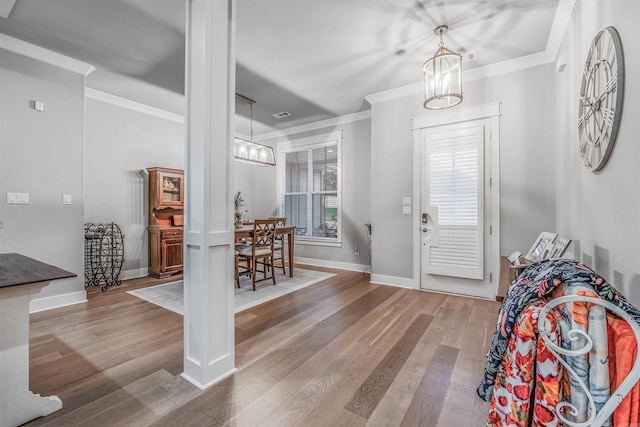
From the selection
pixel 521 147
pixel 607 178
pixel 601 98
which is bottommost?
pixel 607 178

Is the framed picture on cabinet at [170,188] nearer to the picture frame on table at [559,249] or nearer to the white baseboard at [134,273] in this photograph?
the white baseboard at [134,273]

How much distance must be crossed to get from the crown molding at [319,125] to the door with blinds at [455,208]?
155 centimetres

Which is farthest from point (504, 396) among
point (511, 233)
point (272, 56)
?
point (272, 56)

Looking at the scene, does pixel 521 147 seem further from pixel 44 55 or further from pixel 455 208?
pixel 44 55

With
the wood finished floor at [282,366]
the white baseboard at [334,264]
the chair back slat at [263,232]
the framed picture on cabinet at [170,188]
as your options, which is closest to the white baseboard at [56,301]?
the wood finished floor at [282,366]

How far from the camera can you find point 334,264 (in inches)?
213

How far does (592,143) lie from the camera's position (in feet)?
5.78

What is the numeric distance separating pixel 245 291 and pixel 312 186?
2.66m

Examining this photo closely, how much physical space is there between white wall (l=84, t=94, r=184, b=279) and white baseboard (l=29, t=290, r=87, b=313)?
1.12 metres

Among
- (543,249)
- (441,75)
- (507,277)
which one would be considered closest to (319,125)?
(441,75)

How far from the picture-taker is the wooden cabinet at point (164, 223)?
448 cm

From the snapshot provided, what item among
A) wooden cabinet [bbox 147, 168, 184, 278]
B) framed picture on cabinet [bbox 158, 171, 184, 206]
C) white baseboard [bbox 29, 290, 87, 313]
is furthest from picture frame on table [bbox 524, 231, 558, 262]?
framed picture on cabinet [bbox 158, 171, 184, 206]

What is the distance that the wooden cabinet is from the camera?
14.7 feet

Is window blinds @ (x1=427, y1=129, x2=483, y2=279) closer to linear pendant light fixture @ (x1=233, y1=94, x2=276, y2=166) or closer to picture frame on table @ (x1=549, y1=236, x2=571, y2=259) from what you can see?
picture frame on table @ (x1=549, y1=236, x2=571, y2=259)
